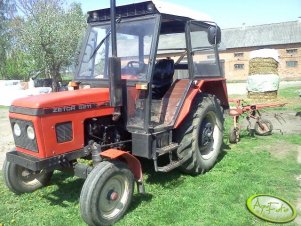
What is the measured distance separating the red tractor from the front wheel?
0.01 metres

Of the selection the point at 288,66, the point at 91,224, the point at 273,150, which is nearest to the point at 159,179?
the point at 91,224

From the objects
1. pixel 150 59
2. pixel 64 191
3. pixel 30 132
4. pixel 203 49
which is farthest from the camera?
pixel 203 49

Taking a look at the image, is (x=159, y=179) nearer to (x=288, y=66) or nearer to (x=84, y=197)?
(x=84, y=197)

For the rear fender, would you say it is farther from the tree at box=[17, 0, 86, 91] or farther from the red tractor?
the tree at box=[17, 0, 86, 91]

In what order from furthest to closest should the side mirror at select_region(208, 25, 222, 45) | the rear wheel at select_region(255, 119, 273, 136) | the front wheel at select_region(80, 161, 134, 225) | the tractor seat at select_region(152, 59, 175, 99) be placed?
the rear wheel at select_region(255, 119, 273, 136), the tractor seat at select_region(152, 59, 175, 99), the side mirror at select_region(208, 25, 222, 45), the front wheel at select_region(80, 161, 134, 225)

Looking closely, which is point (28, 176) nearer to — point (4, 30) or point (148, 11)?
point (148, 11)

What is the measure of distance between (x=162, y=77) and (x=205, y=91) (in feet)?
3.05

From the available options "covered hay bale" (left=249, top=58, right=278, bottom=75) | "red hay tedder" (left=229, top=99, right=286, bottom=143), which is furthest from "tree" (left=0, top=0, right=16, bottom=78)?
"red hay tedder" (left=229, top=99, right=286, bottom=143)

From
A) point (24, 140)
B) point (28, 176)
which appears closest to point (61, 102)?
point (24, 140)

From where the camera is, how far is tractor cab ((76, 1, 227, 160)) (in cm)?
425

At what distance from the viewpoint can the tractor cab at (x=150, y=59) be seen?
425 cm

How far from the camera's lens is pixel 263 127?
7473 mm

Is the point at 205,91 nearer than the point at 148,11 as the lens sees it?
No

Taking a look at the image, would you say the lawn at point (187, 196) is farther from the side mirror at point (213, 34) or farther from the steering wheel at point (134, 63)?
the side mirror at point (213, 34)
